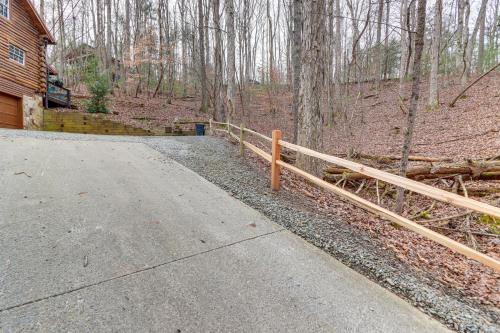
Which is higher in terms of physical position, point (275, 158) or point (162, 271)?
point (275, 158)

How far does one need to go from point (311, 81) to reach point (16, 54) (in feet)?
49.0

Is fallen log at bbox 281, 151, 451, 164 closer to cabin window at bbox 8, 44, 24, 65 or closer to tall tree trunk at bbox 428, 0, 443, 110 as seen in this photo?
tall tree trunk at bbox 428, 0, 443, 110

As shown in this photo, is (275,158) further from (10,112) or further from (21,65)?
(21,65)

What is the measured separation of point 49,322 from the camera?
5.70 feet

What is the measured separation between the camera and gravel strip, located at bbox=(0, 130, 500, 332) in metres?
2.17

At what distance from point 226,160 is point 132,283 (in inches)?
185

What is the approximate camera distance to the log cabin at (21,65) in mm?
12047

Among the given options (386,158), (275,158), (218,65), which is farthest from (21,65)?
(386,158)

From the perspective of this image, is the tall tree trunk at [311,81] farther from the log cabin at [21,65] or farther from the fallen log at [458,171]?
the log cabin at [21,65]

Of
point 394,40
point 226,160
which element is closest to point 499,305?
point 226,160

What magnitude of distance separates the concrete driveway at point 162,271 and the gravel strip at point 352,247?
0.17 meters

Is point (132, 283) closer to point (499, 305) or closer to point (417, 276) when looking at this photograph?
point (417, 276)

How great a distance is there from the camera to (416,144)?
1054 cm

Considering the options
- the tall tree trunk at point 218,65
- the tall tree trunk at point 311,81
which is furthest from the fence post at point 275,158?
the tall tree trunk at point 218,65
